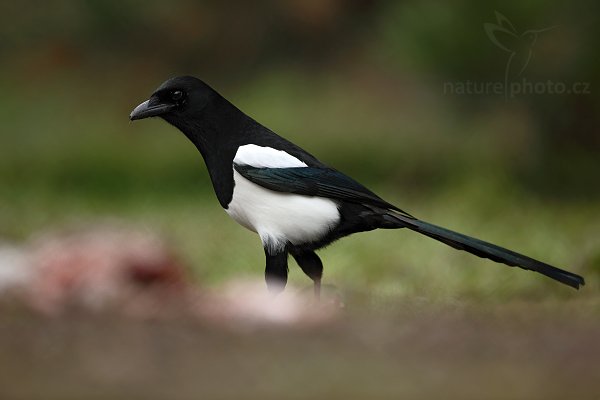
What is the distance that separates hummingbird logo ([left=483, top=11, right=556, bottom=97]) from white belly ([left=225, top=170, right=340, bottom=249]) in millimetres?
2758

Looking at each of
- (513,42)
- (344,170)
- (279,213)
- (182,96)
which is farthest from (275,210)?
(344,170)

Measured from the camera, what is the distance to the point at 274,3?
7.12m

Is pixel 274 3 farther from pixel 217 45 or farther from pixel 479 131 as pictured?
pixel 479 131

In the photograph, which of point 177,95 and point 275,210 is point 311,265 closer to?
point 275,210

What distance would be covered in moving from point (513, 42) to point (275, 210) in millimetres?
2863

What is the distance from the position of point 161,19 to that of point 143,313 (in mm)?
5448

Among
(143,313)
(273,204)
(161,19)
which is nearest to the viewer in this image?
(143,313)

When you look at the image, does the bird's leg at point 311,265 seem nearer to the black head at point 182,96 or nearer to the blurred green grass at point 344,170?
the blurred green grass at point 344,170

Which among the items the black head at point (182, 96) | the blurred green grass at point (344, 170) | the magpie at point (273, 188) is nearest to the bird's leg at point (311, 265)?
the magpie at point (273, 188)

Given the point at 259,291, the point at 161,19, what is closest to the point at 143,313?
the point at 259,291

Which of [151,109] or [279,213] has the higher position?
[151,109]

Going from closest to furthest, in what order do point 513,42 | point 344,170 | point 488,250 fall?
point 488,250 → point 513,42 → point 344,170

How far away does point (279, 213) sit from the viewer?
1.98m

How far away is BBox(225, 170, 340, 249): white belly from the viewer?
1.97 meters
